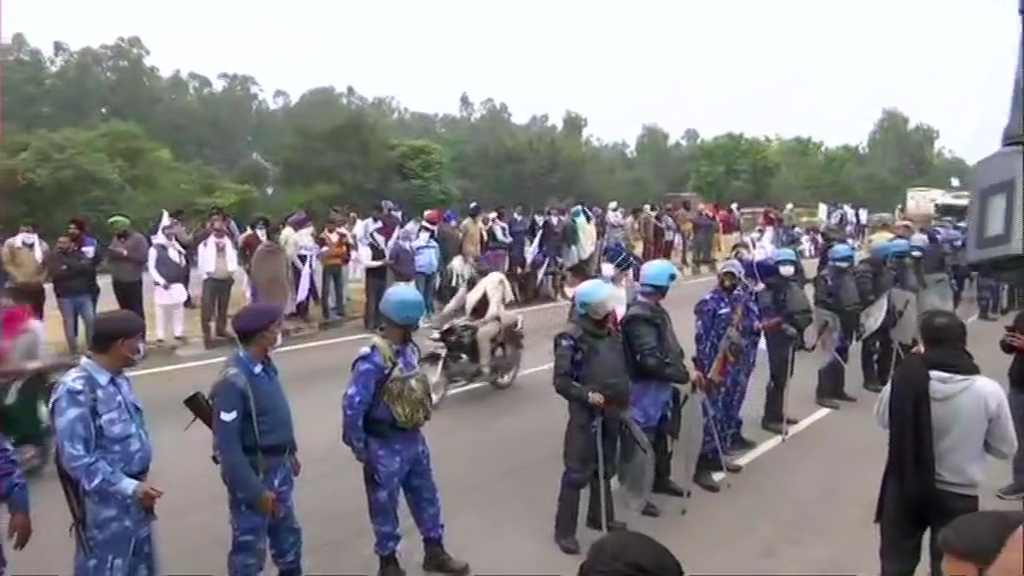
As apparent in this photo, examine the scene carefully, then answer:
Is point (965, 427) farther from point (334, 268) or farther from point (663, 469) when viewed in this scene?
point (334, 268)

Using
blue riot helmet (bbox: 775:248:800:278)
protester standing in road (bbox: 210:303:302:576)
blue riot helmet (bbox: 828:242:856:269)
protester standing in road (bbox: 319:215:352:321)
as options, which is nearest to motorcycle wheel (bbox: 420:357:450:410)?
A: protester standing in road (bbox: 319:215:352:321)

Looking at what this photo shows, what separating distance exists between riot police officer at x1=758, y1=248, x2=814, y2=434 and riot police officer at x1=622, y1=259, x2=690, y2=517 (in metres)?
1.03

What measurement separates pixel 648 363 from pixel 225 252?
2.19m

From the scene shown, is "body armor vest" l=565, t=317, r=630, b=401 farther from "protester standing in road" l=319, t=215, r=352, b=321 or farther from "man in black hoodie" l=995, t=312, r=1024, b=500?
"protester standing in road" l=319, t=215, r=352, b=321

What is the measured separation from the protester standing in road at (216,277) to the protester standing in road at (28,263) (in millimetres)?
720

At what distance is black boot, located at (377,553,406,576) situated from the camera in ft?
12.5

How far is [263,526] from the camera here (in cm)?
323

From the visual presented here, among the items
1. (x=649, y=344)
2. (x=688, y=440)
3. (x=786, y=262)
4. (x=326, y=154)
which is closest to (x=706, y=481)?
(x=688, y=440)

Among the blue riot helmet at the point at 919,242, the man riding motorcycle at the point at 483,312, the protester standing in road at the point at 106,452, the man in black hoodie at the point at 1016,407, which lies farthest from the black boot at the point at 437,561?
the blue riot helmet at the point at 919,242

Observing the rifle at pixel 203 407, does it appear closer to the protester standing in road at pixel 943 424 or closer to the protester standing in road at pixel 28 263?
the protester standing in road at pixel 28 263

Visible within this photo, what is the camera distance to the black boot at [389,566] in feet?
12.5

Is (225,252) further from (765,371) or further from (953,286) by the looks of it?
(953,286)

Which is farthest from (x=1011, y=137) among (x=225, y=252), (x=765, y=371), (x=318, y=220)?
(x=225, y=252)

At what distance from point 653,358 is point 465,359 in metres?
2.24
